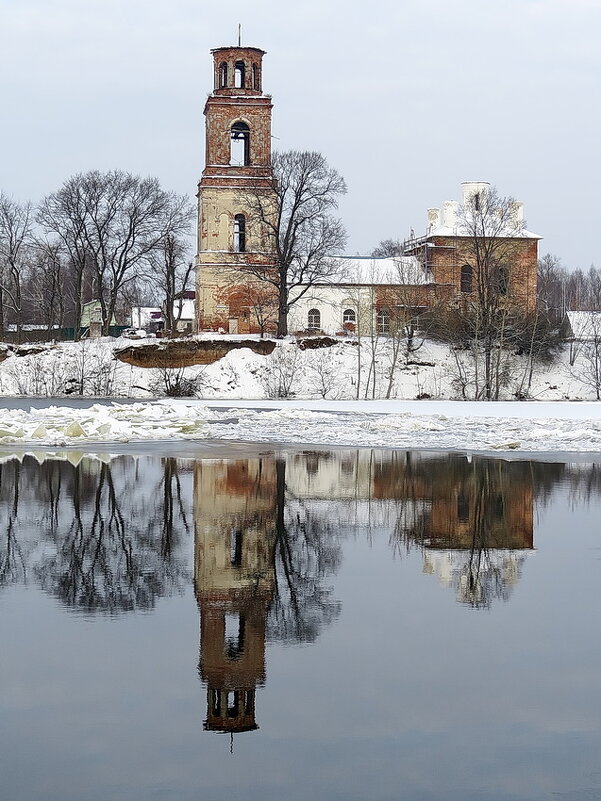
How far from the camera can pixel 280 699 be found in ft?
22.5

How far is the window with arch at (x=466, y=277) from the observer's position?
256 feet

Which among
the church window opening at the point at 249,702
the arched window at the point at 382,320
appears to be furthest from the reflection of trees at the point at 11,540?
the arched window at the point at 382,320

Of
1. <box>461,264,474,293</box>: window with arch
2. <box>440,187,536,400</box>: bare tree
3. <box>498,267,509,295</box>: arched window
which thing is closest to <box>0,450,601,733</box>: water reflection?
<box>440,187,536,400</box>: bare tree

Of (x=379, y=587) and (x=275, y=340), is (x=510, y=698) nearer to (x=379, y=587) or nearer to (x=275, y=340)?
(x=379, y=587)

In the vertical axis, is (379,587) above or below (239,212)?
below

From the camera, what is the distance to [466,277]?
258ft

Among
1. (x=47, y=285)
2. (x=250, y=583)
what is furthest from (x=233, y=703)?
(x=47, y=285)

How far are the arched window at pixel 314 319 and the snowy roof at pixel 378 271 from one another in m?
2.45

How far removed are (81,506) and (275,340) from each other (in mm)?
51154

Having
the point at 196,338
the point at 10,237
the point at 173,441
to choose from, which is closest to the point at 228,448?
the point at 173,441

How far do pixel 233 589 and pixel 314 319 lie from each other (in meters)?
67.6

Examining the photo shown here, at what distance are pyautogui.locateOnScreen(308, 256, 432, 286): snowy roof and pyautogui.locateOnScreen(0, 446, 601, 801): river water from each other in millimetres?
61153

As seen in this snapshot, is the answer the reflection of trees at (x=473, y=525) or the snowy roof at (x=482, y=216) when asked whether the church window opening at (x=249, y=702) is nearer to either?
the reflection of trees at (x=473, y=525)

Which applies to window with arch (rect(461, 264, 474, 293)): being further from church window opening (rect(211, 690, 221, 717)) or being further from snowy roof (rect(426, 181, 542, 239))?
church window opening (rect(211, 690, 221, 717))
